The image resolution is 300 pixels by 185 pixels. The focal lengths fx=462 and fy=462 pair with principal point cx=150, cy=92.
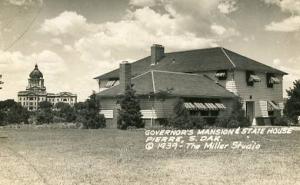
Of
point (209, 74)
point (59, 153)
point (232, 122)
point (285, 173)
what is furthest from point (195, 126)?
point (285, 173)

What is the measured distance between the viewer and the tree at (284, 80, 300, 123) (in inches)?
1617

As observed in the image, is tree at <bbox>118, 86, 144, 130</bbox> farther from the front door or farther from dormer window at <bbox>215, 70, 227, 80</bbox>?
the front door

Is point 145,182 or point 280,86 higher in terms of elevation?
point 280,86

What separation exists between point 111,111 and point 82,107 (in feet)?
8.38

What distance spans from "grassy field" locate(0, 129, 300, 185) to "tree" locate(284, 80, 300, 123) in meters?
22.9

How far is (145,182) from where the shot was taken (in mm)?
11164

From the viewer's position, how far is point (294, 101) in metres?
41.2

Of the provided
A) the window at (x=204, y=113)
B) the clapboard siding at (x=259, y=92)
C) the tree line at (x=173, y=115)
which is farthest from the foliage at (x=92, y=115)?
the clapboard siding at (x=259, y=92)

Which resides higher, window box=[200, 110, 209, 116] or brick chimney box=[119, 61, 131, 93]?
brick chimney box=[119, 61, 131, 93]

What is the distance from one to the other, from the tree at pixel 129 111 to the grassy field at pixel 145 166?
16.9 metres

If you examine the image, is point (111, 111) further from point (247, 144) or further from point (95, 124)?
point (247, 144)

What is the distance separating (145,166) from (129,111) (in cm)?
2251

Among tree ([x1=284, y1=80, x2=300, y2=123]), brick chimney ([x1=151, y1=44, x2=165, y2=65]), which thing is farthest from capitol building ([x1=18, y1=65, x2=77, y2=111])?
tree ([x1=284, y1=80, x2=300, y2=123])

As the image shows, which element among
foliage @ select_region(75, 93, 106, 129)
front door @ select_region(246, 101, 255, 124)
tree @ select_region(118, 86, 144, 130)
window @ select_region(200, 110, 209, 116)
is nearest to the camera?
tree @ select_region(118, 86, 144, 130)
